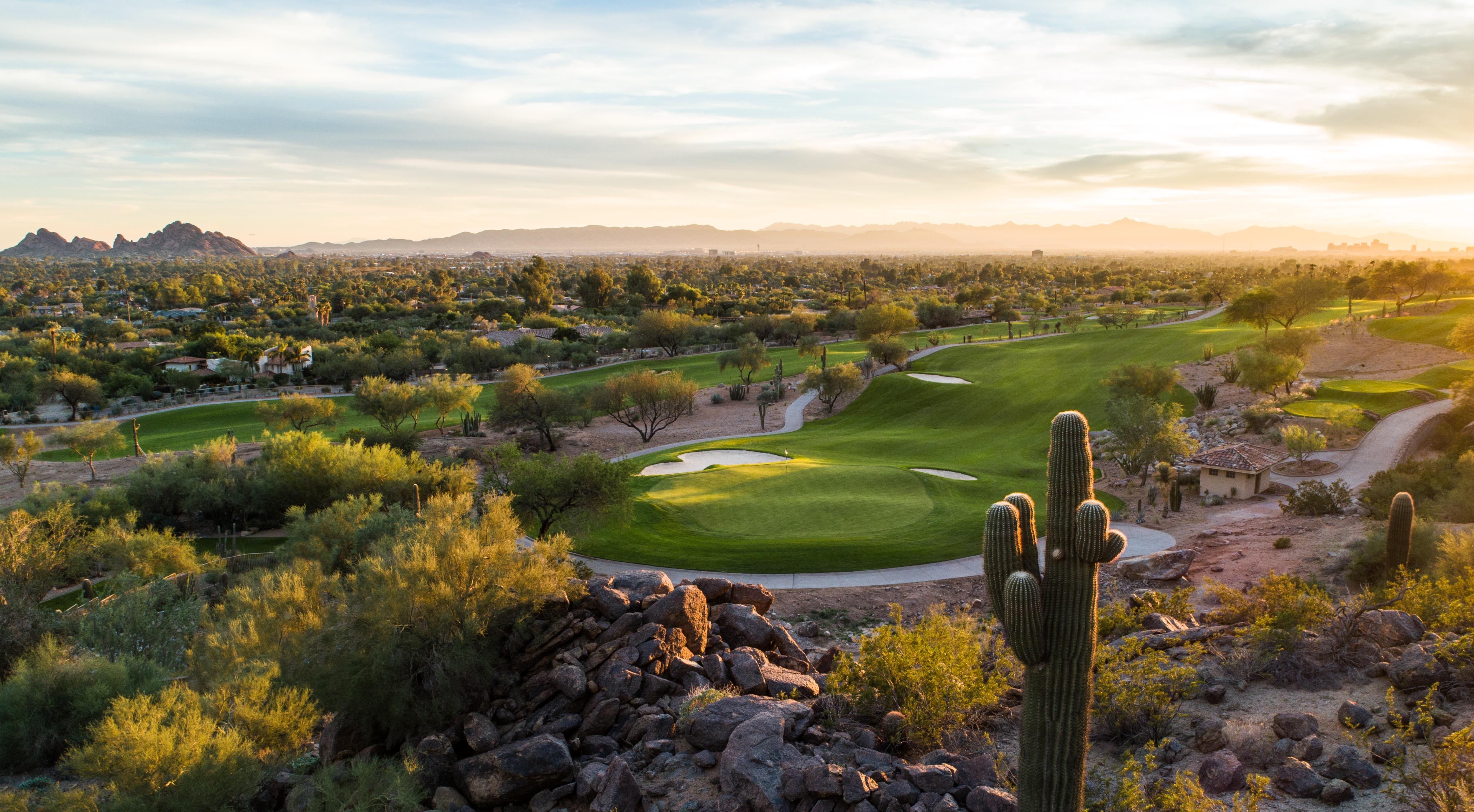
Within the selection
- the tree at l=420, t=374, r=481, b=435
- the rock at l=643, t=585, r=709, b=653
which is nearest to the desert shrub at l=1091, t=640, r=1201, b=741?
the rock at l=643, t=585, r=709, b=653

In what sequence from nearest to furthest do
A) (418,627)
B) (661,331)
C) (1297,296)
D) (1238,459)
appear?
(418,627) → (1238,459) → (1297,296) → (661,331)

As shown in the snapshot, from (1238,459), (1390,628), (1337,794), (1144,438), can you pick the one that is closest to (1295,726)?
(1337,794)

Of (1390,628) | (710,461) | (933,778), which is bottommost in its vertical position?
(710,461)

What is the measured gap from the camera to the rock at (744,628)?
17.3 m

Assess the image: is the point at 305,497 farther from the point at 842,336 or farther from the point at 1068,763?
the point at 842,336

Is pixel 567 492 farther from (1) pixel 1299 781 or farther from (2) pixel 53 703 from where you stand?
(1) pixel 1299 781

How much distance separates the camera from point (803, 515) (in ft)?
98.7

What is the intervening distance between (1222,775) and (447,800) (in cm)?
1191

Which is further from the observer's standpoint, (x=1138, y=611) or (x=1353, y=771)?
(x=1138, y=611)

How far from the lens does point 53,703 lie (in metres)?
17.2

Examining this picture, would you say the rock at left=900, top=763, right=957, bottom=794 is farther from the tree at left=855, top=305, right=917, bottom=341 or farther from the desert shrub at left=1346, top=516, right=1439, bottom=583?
the tree at left=855, top=305, right=917, bottom=341

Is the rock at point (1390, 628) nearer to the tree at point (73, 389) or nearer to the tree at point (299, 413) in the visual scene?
the tree at point (299, 413)

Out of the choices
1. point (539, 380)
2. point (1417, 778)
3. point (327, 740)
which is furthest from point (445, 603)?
point (539, 380)

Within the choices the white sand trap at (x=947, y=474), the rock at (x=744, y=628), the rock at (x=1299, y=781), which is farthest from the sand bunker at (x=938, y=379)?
the rock at (x=1299, y=781)
